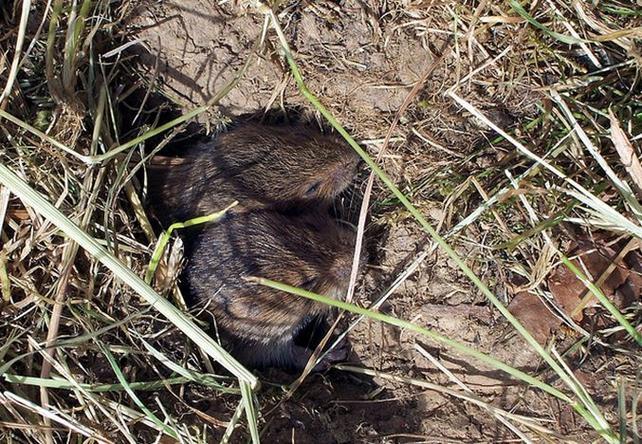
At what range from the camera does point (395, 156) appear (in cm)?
396

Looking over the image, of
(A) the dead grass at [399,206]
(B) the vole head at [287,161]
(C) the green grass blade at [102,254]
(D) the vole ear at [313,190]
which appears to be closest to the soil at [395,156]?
(A) the dead grass at [399,206]

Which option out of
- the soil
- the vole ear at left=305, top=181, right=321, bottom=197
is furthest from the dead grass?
the vole ear at left=305, top=181, right=321, bottom=197

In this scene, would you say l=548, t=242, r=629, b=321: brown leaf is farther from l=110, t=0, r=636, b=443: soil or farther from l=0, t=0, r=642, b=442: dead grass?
l=110, t=0, r=636, b=443: soil

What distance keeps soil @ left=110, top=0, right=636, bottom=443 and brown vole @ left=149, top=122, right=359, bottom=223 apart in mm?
234

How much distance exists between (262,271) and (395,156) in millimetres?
957

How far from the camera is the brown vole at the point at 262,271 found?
3830mm

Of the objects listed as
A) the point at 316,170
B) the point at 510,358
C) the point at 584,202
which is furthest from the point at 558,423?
the point at 316,170

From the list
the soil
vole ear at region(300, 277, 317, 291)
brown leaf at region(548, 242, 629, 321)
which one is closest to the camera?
brown leaf at region(548, 242, 629, 321)

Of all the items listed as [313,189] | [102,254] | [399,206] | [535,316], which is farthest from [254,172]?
[535,316]

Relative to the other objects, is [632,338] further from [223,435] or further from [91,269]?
[91,269]

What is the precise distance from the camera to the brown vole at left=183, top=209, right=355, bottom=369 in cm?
383

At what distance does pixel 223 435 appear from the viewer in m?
3.51

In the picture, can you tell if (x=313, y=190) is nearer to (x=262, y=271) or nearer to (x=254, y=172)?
(x=254, y=172)

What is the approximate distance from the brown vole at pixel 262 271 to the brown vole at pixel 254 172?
14 centimetres
